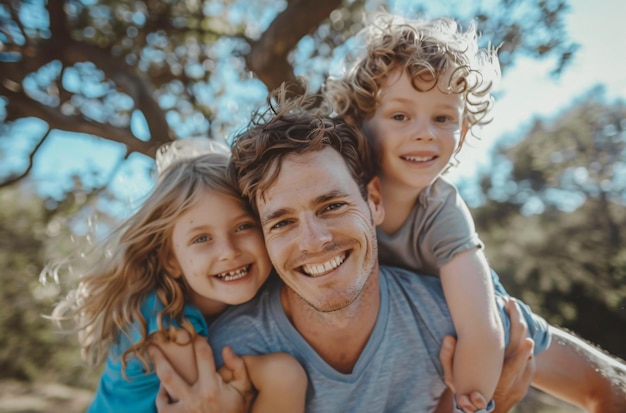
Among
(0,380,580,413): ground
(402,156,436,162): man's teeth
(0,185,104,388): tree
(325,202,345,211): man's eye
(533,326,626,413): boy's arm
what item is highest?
(402,156,436,162): man's teeth

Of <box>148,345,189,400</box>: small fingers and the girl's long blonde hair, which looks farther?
the girl's long blonde hair

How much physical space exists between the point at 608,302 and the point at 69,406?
8.77m

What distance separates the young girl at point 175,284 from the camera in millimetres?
1963

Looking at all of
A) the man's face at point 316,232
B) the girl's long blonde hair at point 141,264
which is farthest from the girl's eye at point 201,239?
the man's face at point 316,232

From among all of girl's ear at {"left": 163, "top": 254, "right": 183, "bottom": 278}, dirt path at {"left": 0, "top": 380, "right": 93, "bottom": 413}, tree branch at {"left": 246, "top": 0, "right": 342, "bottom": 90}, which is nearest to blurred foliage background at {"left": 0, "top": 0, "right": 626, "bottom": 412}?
tree branch at {"left": 246, "top": 0, "right": 342, "bottom": 90}

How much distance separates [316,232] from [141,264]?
85cm

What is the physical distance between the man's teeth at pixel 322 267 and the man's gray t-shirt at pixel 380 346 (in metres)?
0.29

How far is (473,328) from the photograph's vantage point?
6.41 feet

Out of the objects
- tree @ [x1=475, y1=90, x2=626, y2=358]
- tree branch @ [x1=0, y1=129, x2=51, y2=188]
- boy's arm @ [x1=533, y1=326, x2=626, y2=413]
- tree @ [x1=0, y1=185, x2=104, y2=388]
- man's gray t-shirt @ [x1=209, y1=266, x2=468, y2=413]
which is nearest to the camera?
man's gray t-shirt @ [x1=209, y1=266, x2=468, y2=413]

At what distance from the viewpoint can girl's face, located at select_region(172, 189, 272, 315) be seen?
198 centimetres

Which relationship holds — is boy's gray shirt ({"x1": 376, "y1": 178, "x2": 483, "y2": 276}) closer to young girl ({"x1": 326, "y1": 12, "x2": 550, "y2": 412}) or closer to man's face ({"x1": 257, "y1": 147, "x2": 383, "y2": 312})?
young girl ({"x1": 326, "y1": 12, "x2": 550, "y2": 412})

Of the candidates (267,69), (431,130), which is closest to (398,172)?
(431,130)

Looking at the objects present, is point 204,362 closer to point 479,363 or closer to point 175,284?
point 175,284

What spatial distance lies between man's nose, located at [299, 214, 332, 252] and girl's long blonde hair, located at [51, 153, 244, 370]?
0.34m
